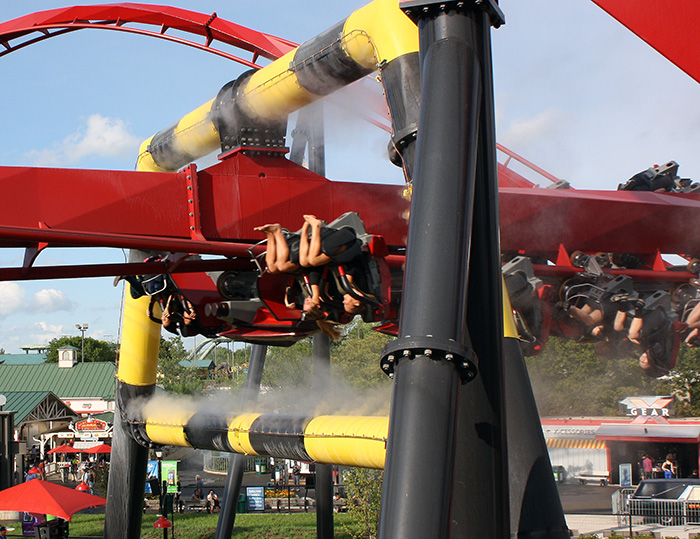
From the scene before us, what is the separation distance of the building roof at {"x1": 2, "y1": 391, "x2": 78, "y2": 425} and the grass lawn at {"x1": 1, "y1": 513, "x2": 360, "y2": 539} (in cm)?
1338

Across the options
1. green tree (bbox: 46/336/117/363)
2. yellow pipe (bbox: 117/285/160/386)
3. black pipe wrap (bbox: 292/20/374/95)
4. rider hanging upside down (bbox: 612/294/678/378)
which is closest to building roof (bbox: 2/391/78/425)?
yellow pipe (bbox: 117/285/160/386)

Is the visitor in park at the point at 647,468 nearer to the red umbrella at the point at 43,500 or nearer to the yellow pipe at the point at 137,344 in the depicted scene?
the red umbrella at the point at 43,500

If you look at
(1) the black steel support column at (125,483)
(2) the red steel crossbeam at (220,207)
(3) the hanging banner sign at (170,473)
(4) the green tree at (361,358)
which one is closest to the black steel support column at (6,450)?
(3) the hanging banner sign at (170,473)

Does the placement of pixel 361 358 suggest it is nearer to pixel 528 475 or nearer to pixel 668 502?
pixel 668 502

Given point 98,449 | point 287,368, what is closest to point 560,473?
point 287,368

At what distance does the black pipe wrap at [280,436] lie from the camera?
6742 millimetres

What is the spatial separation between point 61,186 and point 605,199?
15.1 ft

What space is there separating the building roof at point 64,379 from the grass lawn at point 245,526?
28.7m

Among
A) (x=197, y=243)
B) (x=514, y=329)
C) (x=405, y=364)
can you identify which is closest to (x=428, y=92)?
(x=405, y=364)

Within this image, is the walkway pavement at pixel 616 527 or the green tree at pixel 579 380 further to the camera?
the green tree at pixel 579 380

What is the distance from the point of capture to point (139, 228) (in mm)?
5180

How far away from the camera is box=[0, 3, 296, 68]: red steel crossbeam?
691cm

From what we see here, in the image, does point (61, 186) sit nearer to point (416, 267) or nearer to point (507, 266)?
point (416, 267)

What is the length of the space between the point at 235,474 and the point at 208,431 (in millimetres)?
3936
